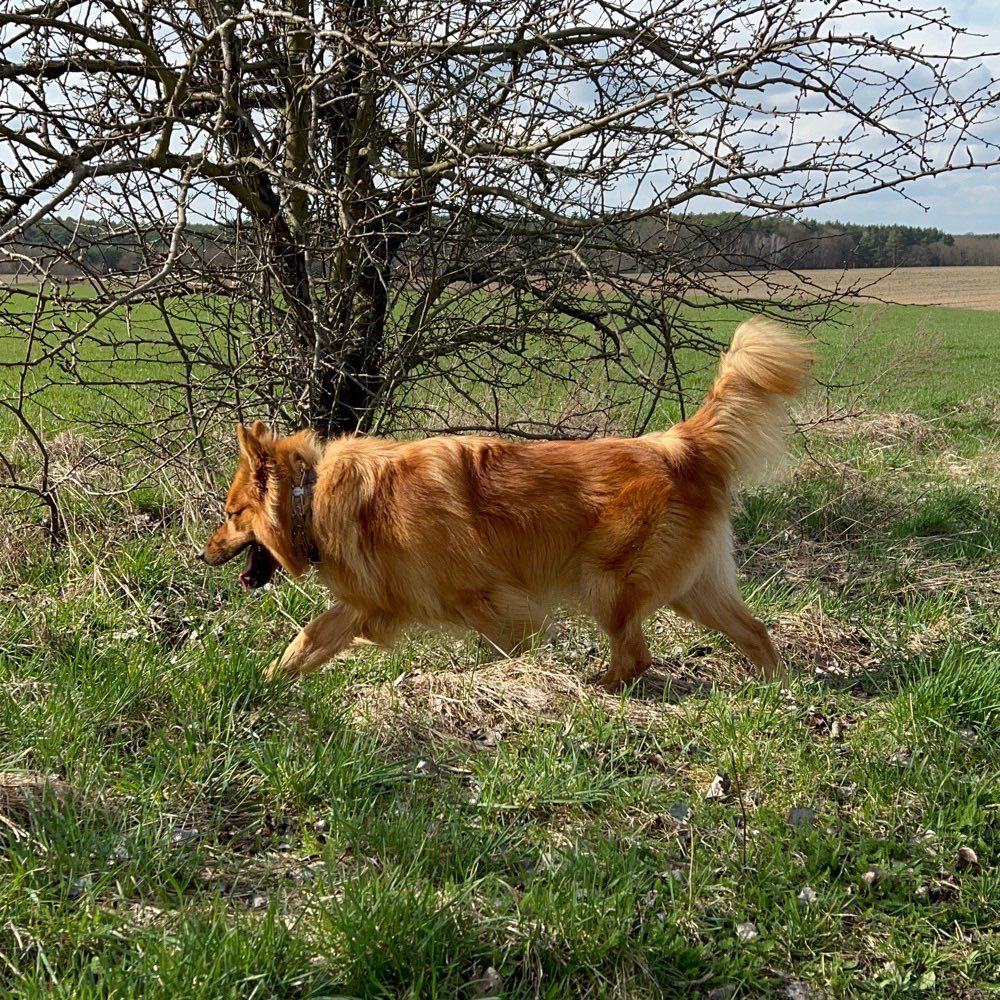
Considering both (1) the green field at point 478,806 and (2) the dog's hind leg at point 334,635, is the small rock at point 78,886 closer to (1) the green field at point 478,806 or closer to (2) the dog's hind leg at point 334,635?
(1) the green field at point 478,806

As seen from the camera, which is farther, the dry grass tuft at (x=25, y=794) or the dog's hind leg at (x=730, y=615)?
the dog's hind leg at (x=730, y=615)

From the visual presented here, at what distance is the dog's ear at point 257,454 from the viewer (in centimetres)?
438

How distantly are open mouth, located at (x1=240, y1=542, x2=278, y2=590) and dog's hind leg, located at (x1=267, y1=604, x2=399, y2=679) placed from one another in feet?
1.44

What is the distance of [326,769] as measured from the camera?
3260 mm

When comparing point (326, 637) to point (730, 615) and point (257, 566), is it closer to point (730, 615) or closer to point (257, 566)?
point (257, 566)

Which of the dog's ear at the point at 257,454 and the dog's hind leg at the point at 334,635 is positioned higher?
the dog's ear at the point at 257,454

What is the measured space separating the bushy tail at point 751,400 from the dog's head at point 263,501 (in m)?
2.03

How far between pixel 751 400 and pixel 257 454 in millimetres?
2512

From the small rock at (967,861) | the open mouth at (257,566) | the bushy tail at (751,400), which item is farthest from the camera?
the open mouth at (257,566)

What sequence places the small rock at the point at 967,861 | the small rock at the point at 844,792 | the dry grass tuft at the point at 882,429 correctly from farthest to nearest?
the dry grass tuft at the point at 882,429
the small rock at the point at 844,792
the small rock at the point at 967,861

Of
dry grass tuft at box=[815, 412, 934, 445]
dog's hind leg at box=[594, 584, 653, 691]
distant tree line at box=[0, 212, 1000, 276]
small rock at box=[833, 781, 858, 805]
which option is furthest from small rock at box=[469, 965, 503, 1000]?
dry grass tuft at box=[815, 412, 934, 445]

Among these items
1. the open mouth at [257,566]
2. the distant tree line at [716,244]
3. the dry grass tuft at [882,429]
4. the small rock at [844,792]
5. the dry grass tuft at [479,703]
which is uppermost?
the distant tree line at [716,244]

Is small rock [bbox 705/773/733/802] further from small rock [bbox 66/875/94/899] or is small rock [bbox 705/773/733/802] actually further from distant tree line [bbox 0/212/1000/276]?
distant tree line [bbox 0/212/1000/276]

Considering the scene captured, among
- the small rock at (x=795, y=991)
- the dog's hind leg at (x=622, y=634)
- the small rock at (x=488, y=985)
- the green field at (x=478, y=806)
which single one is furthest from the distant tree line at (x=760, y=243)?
the small rock at (x=488, y=985)
